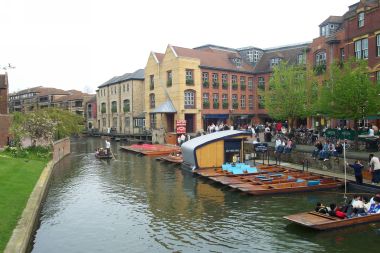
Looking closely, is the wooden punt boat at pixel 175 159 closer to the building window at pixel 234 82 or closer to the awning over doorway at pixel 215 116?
the awning over doorway at pixel 215 116

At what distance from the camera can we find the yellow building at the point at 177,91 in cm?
6034

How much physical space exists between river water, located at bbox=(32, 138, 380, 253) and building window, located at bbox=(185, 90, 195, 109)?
101ft

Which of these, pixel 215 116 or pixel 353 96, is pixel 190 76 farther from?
pixel 353 96

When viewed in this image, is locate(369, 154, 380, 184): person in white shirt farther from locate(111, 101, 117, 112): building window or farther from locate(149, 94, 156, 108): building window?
locate(111, 101, 117, 112): building window

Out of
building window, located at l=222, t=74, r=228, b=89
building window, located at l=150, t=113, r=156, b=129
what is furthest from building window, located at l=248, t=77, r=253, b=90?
building window, located at l=150, t=113, r=156, b=129

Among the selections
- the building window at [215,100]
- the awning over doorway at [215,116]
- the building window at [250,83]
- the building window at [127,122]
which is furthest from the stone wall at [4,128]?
the building window at [250,83]

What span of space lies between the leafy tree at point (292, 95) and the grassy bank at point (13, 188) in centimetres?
2429

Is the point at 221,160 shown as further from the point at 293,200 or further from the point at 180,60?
the point at 180,60

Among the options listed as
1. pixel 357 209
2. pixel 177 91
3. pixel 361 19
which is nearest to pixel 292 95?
pixel 361 19

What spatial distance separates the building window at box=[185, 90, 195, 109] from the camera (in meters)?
61.2

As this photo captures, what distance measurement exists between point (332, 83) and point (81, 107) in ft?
300

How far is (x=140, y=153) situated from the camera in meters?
50.4

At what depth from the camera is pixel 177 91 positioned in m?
60.6

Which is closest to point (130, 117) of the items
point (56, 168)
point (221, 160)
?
point (56, 168)
